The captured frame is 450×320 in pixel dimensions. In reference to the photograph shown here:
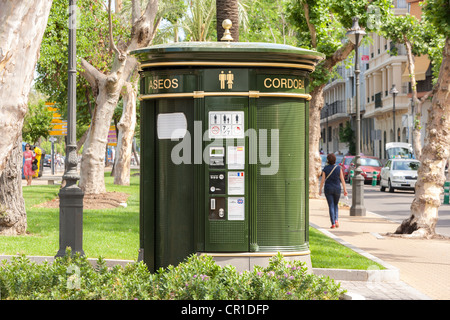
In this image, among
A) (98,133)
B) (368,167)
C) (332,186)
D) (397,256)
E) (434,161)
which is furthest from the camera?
(368,167)

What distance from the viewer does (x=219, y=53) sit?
892cm

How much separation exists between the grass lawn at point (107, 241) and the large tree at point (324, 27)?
36.2 feet

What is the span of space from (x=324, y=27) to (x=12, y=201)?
53.9 feet

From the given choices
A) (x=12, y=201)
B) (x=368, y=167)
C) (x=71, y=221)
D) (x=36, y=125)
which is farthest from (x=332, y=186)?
(x=36, y=125)

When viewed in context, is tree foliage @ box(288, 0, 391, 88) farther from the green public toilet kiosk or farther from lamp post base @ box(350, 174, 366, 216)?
the green public toilet kiosk

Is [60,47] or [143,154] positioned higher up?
[60,47]

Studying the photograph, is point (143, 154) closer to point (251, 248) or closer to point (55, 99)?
point (251, 248)

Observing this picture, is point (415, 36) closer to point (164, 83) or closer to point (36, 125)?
point (164, 83)

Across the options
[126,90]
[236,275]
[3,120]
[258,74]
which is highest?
[126,90]

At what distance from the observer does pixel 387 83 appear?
220 ft

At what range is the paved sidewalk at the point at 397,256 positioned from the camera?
9977 millimetres

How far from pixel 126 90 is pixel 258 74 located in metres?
28.7

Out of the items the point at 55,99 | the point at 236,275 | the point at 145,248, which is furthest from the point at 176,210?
the point at 55,99

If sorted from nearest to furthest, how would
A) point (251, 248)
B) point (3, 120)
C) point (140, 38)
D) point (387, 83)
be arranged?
1. point (3, 120)
2. point (251, 248)
3. point (140, 38)
4. point (387, 83)
